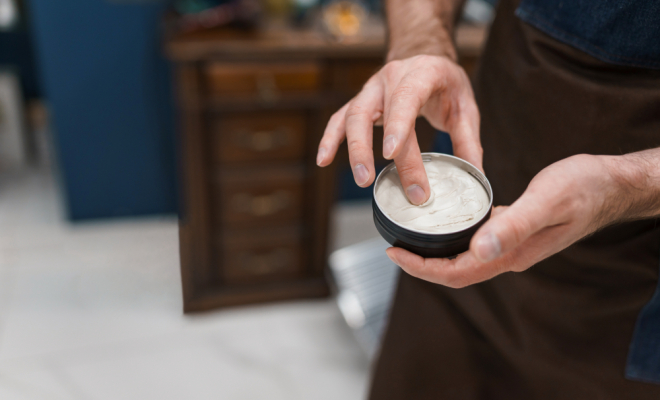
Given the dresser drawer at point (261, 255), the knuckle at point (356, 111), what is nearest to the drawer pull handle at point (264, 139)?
the dresser drawer at point (261, 255)

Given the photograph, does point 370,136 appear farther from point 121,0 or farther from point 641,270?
point 121,0

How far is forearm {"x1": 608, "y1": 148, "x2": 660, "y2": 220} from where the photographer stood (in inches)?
24.7

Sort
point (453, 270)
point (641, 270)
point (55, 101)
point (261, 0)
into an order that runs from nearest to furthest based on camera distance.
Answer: point (453, 270) < point (641, 270) < point (261, 0) < point (55, 101)

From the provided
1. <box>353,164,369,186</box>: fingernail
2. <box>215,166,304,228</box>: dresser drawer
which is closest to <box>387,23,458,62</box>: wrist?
<box>353,164,369,186</box>: fingernail

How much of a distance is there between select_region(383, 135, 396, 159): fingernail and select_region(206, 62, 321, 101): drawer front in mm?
1302

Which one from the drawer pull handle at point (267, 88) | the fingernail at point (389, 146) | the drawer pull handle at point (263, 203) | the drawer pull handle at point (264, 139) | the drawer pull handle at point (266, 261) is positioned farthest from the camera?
the drawer pull handle at point (266, 261)

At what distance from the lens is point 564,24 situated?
0.87 meters

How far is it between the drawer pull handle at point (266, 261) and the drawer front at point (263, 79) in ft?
2.37

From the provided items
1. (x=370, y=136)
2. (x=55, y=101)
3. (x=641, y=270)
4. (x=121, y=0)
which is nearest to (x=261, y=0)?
(x=121, y=0)

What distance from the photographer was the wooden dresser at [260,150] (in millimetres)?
1835

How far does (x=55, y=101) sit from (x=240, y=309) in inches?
51.8

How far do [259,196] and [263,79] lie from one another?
504 mm

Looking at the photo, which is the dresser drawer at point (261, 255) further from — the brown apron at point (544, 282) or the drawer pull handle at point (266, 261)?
the brown apron at point (544, 282)

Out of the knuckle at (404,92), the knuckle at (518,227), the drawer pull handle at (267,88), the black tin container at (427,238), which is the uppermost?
the knuckle at (404,92)
